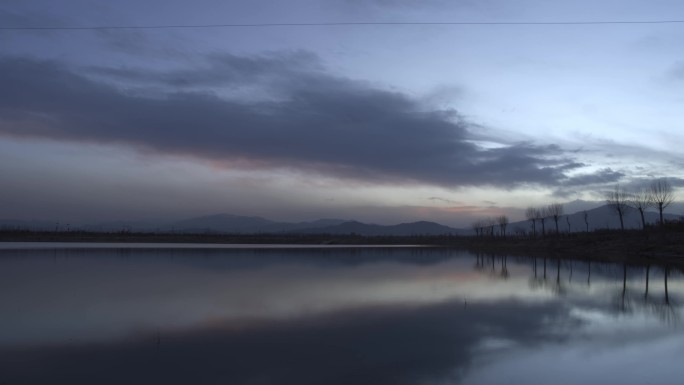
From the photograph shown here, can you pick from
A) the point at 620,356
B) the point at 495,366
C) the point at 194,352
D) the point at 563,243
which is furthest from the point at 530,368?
the point at 563,243

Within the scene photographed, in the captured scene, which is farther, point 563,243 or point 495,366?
point 563,243

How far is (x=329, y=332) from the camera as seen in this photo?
970 centimetres

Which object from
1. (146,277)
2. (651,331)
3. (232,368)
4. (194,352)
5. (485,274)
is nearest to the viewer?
(232,368)

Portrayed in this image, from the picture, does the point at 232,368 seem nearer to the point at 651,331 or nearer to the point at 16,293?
the point at 651,331

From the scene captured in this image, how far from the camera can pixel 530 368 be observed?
7492mm

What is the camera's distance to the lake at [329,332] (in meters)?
7.06

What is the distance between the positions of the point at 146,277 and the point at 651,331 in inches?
620

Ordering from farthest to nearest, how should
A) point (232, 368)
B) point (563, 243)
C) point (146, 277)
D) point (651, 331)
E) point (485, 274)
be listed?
1. point (563, 243)
2. point (485, 274)
3. point (146, 277)
4. point (651, 331)
5. point (232, 368)

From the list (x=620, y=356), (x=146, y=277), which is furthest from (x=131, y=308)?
(x=620, y=356)

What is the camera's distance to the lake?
706 cm

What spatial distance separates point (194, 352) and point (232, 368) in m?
1.16

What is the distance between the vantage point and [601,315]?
39.8 feet

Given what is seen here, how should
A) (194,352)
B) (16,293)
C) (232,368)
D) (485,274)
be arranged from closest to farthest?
(232,368) → (194,352) → (16,293) → (485,274)

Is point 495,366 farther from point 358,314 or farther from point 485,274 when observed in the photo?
point 485,274
